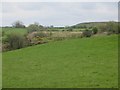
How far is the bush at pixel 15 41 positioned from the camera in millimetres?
28969

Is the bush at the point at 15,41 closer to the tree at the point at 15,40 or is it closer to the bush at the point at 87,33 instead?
the tree at the point at 15,40

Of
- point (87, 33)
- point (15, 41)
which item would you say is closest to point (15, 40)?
point (15, 41)

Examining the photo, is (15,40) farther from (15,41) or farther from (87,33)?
(87,33)

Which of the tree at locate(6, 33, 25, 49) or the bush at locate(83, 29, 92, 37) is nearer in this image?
the tree at locate(6, 33, 25, 49)

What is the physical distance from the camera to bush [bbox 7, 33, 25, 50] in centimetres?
2897

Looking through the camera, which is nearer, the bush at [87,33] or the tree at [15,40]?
the tree at [15,40]

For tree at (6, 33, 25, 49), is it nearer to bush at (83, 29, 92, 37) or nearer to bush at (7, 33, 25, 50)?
bush at (7, 33, 25, 50)

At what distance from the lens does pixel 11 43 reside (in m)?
29.4

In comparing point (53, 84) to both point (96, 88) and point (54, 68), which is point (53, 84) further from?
point (54, 68)

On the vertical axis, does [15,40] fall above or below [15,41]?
above

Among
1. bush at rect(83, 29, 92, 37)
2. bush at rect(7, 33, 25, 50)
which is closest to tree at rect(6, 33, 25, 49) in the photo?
bush at rect(7, 33, 25, 50)

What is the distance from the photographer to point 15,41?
98.0 feet

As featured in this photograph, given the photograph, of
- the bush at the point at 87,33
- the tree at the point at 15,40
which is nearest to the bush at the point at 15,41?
the tree at the point at 15,40

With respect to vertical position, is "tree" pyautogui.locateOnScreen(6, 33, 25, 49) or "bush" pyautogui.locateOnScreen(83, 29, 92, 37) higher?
"bush" pyautogui.locateOnScreen(83, 29, 92, 37)
